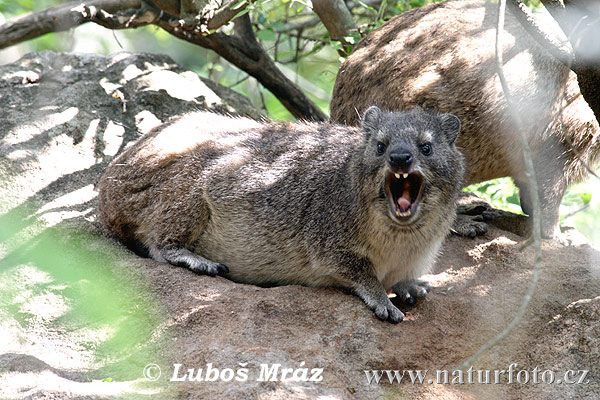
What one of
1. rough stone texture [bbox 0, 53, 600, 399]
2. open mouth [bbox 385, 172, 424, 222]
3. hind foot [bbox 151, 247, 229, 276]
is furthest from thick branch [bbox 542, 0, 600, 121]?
hind foot [bbox 151, 247, 229, 276]

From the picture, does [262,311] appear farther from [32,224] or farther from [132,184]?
[32,224]

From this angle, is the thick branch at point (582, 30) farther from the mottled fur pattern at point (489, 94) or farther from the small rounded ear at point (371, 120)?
the mottled fur pattern at point (489, 94)

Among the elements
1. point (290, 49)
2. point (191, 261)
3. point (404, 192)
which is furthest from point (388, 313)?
point (290, 49)

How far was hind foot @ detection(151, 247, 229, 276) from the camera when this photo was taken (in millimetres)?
5684

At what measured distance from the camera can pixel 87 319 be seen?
16.5 ft

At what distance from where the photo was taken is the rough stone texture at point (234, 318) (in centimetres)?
429

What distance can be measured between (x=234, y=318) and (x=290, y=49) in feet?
19.1

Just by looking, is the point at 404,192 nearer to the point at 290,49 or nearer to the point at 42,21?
the point at 42,21

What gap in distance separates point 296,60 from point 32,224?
177 inches

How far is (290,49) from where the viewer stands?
32.2 ft

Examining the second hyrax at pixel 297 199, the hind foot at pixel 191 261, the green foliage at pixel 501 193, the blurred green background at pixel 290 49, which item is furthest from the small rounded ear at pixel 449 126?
the green foliage at pixel 501 193

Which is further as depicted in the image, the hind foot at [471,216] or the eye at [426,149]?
the hind foot at [471,216]

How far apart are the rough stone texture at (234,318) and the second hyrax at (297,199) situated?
269mm

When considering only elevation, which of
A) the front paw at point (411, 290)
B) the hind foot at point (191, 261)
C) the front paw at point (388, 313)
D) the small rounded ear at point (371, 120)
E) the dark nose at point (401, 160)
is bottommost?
the front paw at point (411, 290)
